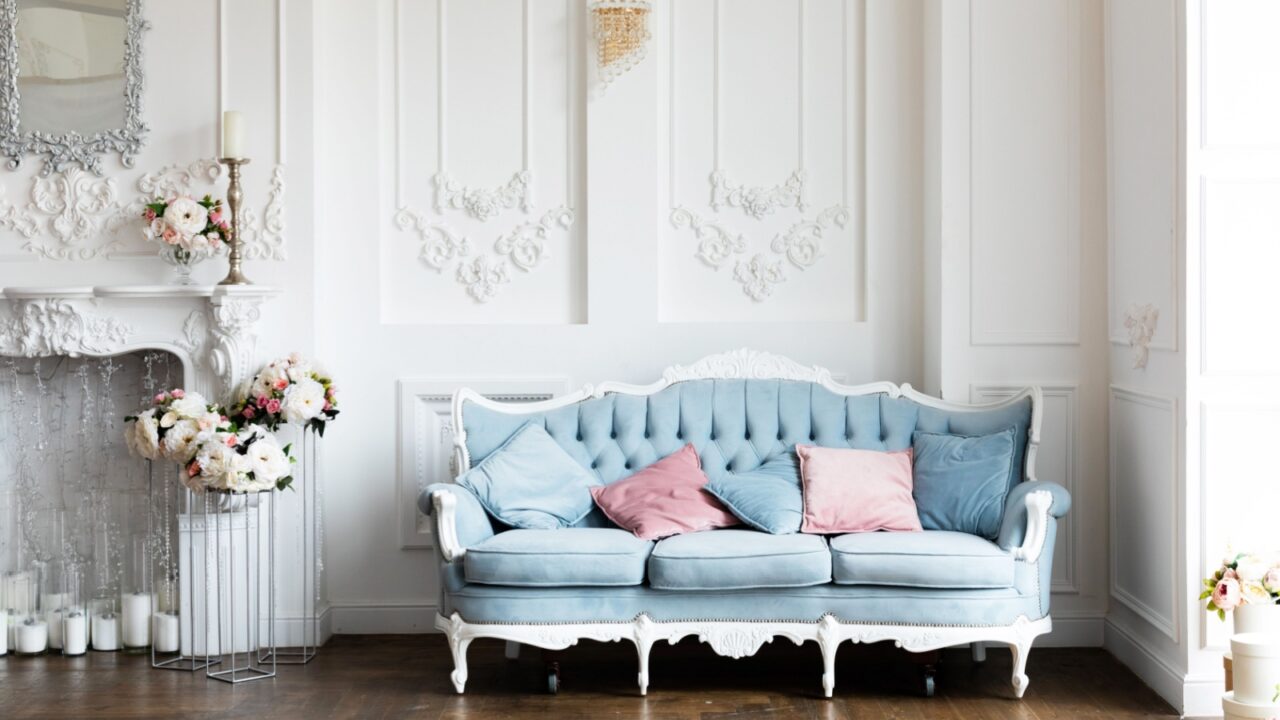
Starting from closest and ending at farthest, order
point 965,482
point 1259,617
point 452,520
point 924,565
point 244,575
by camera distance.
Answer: point 1259,617
point 924,565
point 452,520
point 965,482
point 244,575

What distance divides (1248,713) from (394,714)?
2.34 meters

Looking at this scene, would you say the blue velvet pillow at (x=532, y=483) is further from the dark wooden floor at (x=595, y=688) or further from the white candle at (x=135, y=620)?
the white candle at (x=135, y=620)

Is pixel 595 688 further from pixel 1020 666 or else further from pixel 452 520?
pixel 1020 666

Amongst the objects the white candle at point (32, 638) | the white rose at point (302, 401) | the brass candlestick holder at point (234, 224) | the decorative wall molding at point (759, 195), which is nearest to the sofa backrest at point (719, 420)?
the white rose at point (302, 401)

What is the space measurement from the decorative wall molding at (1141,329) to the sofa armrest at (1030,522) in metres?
0.58

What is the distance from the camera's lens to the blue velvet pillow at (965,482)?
12.8 ft

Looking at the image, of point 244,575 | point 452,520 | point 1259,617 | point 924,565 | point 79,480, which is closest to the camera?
point 1259,617

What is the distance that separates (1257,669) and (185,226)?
353 cm

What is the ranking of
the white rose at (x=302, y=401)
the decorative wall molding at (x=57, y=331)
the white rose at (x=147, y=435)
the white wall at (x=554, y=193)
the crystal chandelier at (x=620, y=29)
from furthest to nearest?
the white wall at (x=554, y=193)
the crystal chandelier at (x=620, y=29)
the decorative wall molding at (x=57, y=331)
the white rose at (x=302, y=401)
the white rose at (x=147, y=435)

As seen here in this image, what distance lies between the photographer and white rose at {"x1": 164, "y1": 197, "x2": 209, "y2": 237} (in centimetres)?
416

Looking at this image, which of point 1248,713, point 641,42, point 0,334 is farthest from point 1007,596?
point 0,334

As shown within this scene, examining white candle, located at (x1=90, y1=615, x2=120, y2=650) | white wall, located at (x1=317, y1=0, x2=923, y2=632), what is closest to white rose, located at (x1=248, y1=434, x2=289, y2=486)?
white wall, located at (x1=317, y1=0, x2=923, y2=632)

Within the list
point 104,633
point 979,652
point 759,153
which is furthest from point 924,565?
point 104,633

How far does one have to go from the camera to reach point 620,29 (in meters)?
4.45
